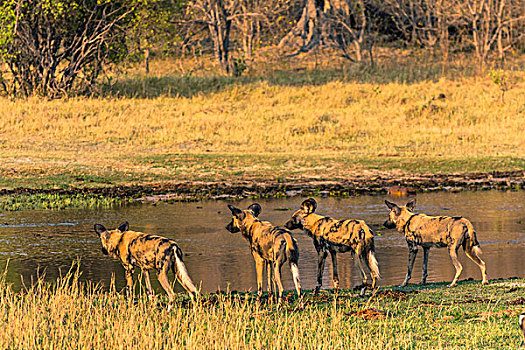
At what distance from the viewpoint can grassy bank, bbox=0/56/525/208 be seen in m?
30.1

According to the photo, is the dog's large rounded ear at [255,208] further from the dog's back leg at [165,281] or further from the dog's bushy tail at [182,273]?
the dog's back leg at [165,281]

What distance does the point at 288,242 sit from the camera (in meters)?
10.6

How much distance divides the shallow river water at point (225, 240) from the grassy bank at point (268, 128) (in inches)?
205

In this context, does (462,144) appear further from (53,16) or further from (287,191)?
(53,16)

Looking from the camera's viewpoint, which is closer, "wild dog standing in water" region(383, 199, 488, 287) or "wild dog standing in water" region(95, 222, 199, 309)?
"wild dog standing in water" region(95, 222, 199, 309)

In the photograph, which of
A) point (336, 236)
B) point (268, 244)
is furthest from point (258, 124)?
point (268, 244)

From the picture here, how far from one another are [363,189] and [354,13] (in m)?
41.4

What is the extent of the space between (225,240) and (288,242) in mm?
7175

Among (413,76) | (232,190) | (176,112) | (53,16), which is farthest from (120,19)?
(232,190)

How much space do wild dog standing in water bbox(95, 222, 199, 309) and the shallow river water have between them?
33.1 inches

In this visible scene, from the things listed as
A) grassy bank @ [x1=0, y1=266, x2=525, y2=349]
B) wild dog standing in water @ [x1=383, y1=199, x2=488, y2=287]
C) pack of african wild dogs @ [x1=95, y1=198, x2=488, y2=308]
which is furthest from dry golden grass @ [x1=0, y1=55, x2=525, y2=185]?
grassy bank @ [x1=0, y1=266, x2=525, y2=349]

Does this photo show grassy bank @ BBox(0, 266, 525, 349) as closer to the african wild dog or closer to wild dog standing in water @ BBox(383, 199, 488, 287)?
the african wild dog

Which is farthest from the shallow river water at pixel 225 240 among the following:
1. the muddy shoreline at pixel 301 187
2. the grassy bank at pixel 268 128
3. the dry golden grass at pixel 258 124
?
the dry golden grass at pixel 258 124

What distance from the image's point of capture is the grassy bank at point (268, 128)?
30094 millimetres
